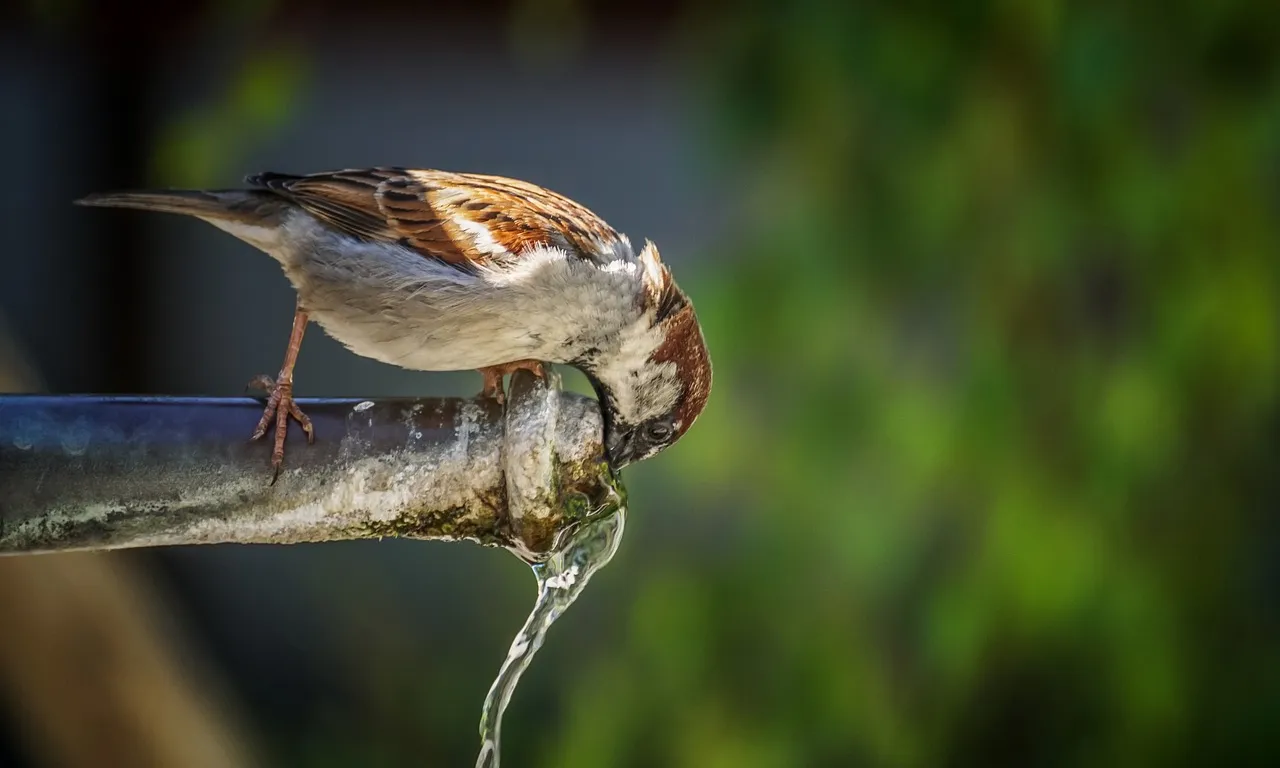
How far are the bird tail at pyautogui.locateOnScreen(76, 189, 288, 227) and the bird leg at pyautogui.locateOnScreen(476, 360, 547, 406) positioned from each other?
306mm

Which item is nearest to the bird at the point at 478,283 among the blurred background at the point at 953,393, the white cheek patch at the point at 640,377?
the white cheek patch at the point at 640,377

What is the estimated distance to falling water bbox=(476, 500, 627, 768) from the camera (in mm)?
1140

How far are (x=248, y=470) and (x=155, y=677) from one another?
1579 mm

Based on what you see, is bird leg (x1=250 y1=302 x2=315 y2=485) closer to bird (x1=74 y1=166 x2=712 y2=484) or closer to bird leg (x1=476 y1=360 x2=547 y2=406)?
bird (x1=74 y1=166 x2=712 y2=484)

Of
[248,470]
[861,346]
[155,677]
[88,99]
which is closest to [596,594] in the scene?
[155,677]

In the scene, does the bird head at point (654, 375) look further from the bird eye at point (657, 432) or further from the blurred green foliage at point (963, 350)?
the blurred green foliage at point (963, 350)

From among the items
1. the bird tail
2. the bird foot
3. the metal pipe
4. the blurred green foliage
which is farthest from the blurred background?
the bird foot

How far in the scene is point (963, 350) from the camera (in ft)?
6.46

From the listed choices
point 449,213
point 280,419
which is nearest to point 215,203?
point 449,213

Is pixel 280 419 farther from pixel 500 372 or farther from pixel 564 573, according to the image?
pixel 500 372

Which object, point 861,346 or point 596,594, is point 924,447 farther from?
point 596,594

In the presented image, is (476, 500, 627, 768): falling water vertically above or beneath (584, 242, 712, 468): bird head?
beneath

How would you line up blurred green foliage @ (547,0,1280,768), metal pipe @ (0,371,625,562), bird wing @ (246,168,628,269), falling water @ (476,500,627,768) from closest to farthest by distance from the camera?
metal pipe @ (0,371,625,562) → falling water @ (476,500,627,768) → bird wing @ (246,168,628,269) → blurred green foliage @ (547,0,1280,768)

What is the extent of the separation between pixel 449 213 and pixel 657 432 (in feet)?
1.30
